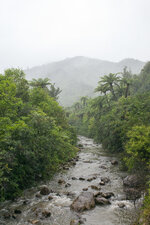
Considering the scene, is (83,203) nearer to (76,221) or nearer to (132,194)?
(76,221)

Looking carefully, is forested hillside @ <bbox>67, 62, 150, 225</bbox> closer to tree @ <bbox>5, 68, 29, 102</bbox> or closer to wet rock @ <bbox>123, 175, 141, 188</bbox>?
wet rock @ <bbox>123, 175, 141, 188</bbox>

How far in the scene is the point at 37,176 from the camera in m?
13.7

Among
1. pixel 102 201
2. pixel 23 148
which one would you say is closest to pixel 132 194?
pixel 102 201

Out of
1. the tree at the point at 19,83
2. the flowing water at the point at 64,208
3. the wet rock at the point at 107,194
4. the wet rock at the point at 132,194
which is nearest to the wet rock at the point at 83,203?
the flowing water at the point at 64,208

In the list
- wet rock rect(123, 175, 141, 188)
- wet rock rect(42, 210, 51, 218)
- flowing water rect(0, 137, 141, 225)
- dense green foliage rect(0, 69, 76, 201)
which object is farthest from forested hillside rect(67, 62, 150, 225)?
dense green foliage rect(0, 69, 76, 201)

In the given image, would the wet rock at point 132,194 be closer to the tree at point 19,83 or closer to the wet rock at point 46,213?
the wet rock at point 46,213

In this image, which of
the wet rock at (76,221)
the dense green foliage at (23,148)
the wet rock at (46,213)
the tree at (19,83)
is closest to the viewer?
the wet rock at (76,221)

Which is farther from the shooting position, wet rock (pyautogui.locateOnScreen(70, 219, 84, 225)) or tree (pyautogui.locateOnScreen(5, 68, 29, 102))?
tree (pyautogui.locateOnScreen(5, 68, 29, 102))

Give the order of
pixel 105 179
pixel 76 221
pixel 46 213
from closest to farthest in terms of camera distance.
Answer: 1. pixel 76 221
2. pixel 46 213
3. pixel 105 179

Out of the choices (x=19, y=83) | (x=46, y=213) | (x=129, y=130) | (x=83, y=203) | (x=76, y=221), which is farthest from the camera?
(x=19, y=83)

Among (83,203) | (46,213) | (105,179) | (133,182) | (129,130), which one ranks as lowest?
(105,179)

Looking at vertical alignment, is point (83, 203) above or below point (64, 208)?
above

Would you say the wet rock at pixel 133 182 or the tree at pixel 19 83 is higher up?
the tree at pixel 19 83

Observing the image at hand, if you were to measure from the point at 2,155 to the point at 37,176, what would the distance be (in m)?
4.99
